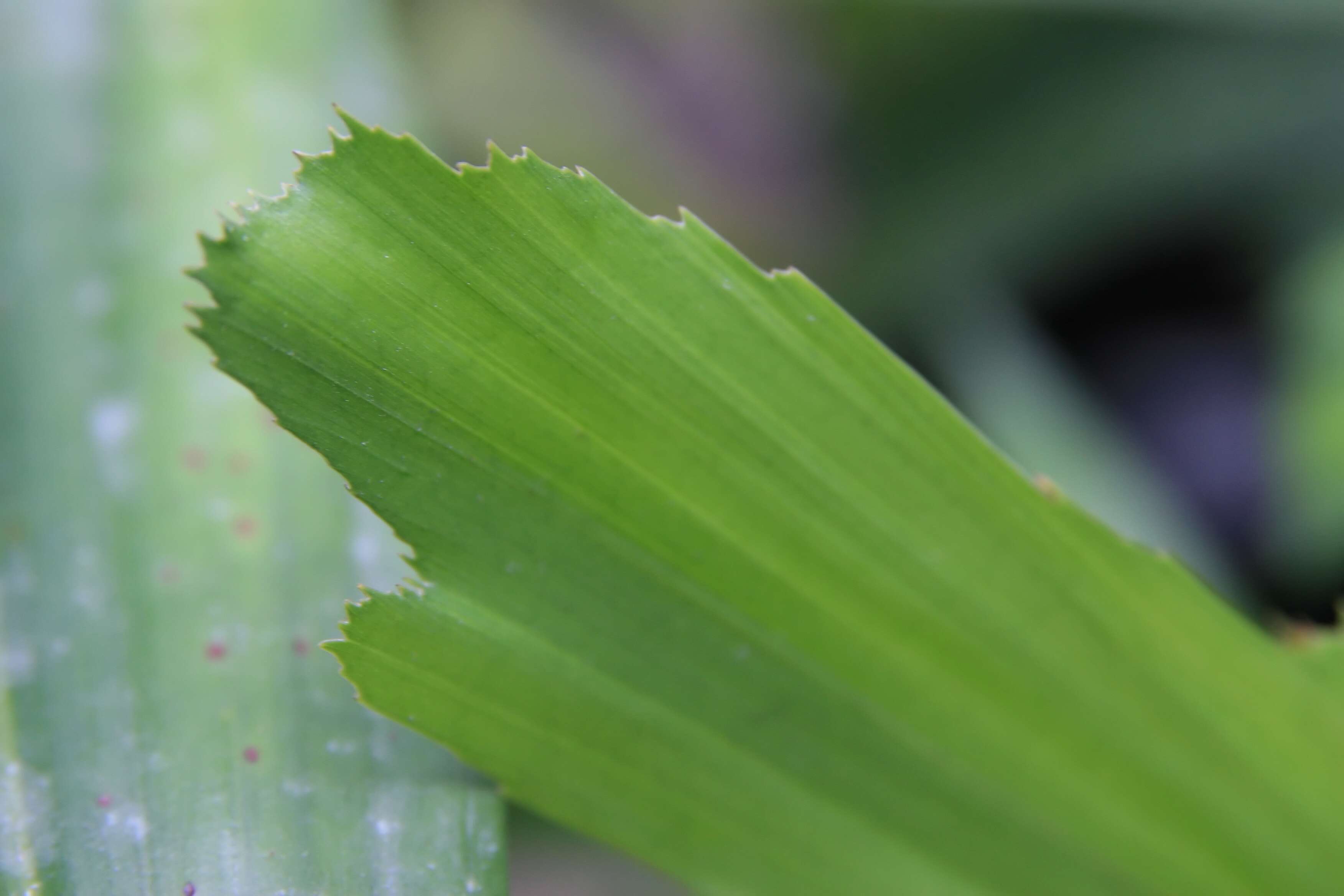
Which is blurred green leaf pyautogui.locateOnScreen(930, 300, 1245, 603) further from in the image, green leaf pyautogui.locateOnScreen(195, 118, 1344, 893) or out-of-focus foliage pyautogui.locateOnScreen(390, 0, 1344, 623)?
green leaf pyautogui.locateOnScreen(195, 118, 1344, 893)

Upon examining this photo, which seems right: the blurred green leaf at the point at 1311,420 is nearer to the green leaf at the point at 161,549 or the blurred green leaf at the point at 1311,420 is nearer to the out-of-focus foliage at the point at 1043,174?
the out-of-focus foliage at the point at 1043,174

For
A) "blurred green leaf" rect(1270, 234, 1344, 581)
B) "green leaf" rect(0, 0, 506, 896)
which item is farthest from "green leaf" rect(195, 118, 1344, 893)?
"blurred green leaf" rect(1270, 234, 1344, 581)

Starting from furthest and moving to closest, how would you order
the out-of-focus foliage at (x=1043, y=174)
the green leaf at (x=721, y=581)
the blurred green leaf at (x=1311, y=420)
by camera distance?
the out-of-focus foliage at (x=1043, y=174)
the blurred green leaf at (x=1311, y=420)
the green leaf at (x=721, y=581)

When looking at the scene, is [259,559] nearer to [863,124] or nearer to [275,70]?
[275,70]

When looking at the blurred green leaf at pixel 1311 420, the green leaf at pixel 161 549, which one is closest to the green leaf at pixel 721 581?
the green leaf at pixel 161 549

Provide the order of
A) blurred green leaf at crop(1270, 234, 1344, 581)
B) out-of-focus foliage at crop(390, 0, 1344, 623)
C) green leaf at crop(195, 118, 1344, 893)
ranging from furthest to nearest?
out-of-focus foliage at crop(390, 0, 1344, 623), blurred green leaf at crop(1270, 234, 1344, 581), green leaf at crop(195, 118, 1344, 893)

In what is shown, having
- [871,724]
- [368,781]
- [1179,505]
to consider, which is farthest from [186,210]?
[1179,505]
